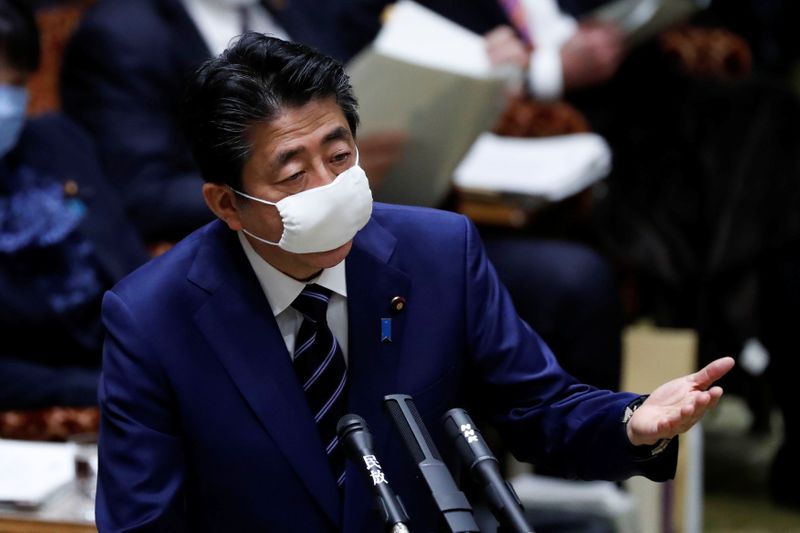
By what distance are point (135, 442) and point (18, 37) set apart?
1492 mm

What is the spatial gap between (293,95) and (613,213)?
226cm

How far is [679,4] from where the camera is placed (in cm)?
386

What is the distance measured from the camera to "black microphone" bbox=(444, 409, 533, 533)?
4.47ft

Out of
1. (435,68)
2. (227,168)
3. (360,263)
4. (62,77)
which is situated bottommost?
(360,263)

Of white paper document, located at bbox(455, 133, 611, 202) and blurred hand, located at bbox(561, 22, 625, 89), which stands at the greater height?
blurred hand, located at bbox(561, 22, 625, 89)

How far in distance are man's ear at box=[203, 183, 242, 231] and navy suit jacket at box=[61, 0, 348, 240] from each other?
4.23 ft

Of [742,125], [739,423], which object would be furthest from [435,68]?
[739,423]

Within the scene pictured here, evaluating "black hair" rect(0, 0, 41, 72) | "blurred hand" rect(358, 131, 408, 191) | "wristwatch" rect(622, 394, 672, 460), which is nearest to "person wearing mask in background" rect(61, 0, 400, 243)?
"black hair" rect(0, 0, 41, 72)

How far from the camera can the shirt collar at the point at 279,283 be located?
1.99 m

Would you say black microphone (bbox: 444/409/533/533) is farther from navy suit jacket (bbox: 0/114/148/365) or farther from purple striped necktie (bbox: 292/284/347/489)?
navy suit jacket (bbox: 0/114/148/365)

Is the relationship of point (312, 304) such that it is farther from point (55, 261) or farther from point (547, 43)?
point (547, 43)

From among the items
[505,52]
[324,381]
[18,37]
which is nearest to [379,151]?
[505,52]

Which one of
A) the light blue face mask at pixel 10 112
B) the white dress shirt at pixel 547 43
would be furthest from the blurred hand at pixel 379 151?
the white dress shirt at pixel 547 43

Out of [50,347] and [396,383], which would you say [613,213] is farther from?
[396,383]
